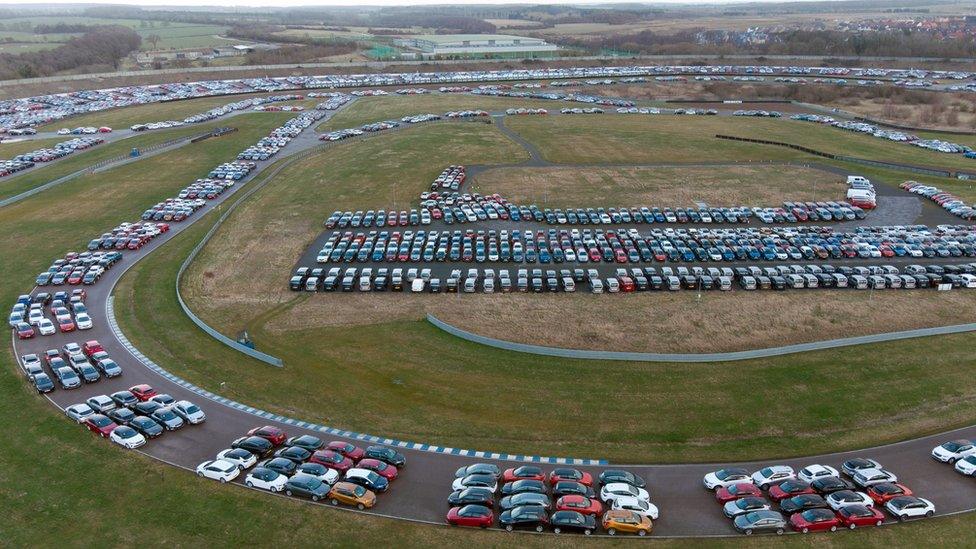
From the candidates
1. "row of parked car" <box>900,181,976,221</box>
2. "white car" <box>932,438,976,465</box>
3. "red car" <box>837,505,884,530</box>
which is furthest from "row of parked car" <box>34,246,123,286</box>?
"row of parked car" <box>900,181,976,221</box>

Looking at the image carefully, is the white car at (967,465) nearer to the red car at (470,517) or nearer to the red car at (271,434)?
the red car at (470,517)

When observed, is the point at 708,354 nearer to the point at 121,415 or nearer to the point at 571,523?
the point at 571,523

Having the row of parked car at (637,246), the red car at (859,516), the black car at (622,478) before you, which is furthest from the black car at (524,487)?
the row of parked car at (637,246)

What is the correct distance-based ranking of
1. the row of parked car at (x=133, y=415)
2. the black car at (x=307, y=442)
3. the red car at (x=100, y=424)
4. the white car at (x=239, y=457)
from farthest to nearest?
the red car at (x=100, y=424) → the row of parked car at (x=133, y=415) → the black car at (x=307, y=442) → the white car at (x=239, y=457)

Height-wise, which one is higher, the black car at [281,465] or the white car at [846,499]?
the white car at [846,499]

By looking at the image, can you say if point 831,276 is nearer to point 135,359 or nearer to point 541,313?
point 541,313

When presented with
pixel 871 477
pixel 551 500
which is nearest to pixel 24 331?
pixel 551 500
